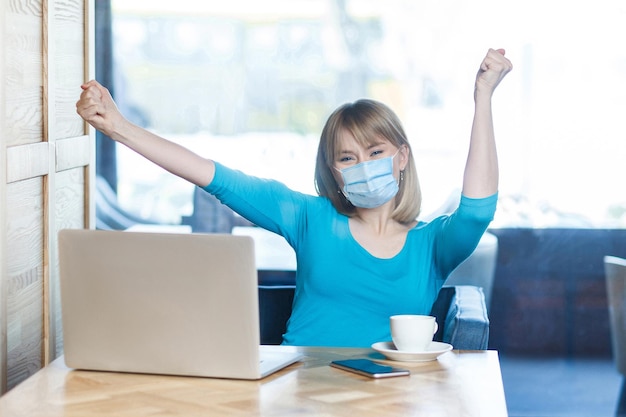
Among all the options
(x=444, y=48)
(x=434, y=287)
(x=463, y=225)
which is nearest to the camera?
(x=463, y=225)

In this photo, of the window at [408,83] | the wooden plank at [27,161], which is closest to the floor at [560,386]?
the window at [408,83]

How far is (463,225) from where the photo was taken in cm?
227

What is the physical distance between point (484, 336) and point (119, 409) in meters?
1.05

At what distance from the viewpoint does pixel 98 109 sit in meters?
2.10

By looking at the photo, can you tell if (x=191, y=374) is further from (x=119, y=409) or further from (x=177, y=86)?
(x=177, y=86)

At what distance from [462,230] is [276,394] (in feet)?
2.60

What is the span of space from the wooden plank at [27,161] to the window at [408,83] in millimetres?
1329

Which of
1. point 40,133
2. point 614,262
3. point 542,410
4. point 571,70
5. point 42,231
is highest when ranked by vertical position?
point 571,70

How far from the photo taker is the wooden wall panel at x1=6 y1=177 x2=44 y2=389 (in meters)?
2.12

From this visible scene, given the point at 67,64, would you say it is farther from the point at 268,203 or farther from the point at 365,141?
the point at 365,141

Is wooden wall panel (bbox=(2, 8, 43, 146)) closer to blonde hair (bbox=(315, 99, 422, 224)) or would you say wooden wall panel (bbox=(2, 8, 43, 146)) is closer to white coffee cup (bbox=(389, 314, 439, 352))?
blonde hair (bbox=(315, 99, 422, 224))

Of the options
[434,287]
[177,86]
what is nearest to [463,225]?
[434,287]

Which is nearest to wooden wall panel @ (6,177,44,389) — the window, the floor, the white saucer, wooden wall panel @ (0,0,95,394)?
wooden wall panel @ (0,0,95,394)

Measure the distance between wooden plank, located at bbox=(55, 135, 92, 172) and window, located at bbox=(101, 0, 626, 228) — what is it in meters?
0.95
